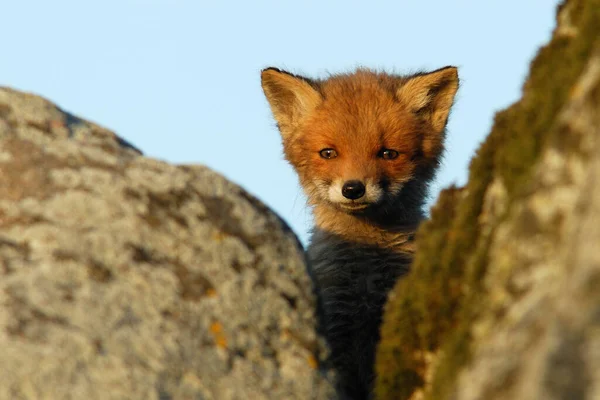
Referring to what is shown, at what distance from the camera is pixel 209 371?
11.8 feet

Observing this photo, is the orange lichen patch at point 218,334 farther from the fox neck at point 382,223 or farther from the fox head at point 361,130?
the fox head at point 361,130

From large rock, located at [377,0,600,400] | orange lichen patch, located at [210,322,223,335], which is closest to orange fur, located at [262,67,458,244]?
large rock, located at [377,0,600,400]

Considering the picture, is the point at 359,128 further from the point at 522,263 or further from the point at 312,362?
the point at 522,263

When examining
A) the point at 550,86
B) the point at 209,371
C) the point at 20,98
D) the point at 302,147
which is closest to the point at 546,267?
the point at 550,86

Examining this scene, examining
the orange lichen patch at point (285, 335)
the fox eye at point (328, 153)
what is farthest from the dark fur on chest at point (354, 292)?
the orange lichen patch at point (285, 335)

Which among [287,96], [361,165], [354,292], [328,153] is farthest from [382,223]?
[287,96]

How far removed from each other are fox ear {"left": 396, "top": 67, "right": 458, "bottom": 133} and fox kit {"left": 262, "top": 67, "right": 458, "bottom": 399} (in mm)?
11

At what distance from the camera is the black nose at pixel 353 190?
8.78 meters

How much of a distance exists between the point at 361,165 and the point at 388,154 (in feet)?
1.47

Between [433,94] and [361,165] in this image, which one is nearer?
[361,165]

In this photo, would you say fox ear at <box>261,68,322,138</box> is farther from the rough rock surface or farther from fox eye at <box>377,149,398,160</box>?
the rough rock surface

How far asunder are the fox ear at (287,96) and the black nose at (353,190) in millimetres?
1516

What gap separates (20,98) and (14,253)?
3.45ft

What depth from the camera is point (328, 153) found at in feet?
31.0
